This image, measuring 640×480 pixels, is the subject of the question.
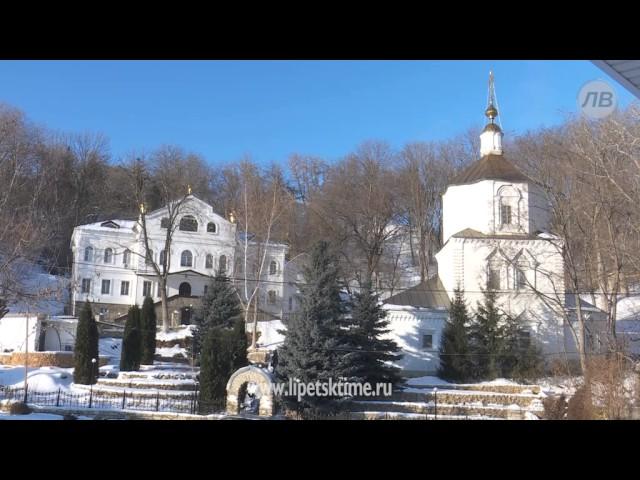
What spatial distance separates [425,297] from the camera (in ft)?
68.9

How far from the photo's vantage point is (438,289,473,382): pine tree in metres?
17.9

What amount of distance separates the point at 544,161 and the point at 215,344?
11.9m

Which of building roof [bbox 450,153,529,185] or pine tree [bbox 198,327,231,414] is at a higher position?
building roof [bbox 450,153,529,185]

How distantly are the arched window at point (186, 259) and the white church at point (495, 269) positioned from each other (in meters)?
11.7

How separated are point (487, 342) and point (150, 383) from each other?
9439 mm

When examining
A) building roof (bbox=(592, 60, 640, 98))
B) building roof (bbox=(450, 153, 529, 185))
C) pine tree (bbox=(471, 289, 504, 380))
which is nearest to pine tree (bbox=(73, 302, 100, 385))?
pine tree (bbox=(471, 289, 504, 380))

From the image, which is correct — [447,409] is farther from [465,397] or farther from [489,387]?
[489,387]

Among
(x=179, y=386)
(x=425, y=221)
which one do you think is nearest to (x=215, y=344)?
(x=179, y=386)

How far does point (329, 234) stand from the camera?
29672 millimetres

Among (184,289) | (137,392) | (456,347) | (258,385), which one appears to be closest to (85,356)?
(137,392)

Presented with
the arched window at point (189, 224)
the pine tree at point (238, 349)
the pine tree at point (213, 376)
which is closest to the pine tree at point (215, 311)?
the pine tree at point (238, 349)

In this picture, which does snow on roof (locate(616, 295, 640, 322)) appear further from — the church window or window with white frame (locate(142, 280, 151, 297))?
window with white frame (locate(142, 280, 151, 297))

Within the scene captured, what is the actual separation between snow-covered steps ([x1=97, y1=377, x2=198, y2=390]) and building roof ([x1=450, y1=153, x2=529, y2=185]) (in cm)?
1211
